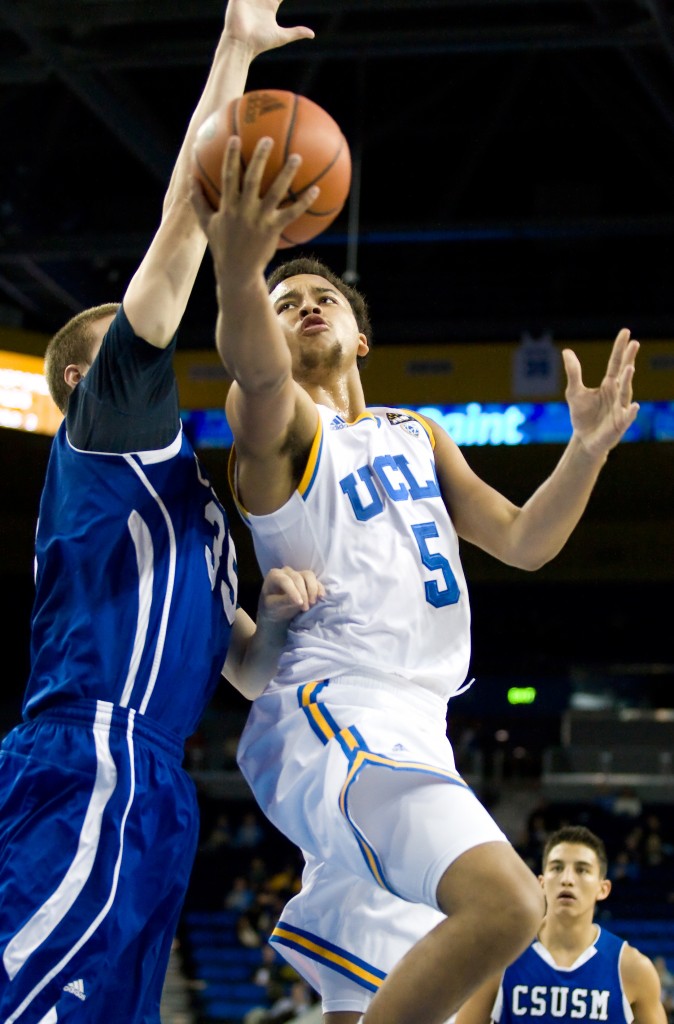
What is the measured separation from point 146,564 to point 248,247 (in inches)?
31.2

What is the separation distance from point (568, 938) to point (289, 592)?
3.93 meters

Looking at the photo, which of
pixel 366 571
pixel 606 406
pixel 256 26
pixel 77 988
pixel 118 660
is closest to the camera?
pixel 77 988

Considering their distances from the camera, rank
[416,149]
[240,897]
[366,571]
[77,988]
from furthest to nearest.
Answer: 1. [240,897]
2. [416,149]
3. [366,571]
4. [77,988]

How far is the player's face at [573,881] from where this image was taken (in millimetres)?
6273

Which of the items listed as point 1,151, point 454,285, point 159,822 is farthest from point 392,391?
point 159,822

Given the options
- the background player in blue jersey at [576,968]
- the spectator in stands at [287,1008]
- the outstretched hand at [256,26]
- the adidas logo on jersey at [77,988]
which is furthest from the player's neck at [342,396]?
the spectator in stands at [287,1008]

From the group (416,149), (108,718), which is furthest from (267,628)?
(416,149)

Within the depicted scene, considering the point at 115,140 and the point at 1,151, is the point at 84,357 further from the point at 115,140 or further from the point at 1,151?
the point at 115,140

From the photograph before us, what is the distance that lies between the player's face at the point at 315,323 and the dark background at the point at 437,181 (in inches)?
280

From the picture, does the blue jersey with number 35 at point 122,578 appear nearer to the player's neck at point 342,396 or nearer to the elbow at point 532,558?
the player's neck at point 342,396

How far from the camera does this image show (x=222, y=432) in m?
16.2

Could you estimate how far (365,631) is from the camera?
3.29 m

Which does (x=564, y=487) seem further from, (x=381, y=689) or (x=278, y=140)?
(x=278, y=140)

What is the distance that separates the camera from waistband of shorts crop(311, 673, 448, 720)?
3.20 meters
